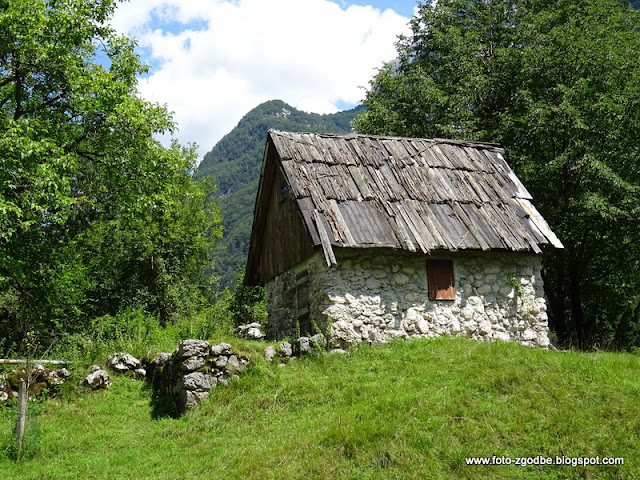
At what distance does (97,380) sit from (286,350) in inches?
146

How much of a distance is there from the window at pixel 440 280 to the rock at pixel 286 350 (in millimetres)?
3461

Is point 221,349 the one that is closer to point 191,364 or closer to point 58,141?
point 191,364

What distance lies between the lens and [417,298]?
38.4 ft

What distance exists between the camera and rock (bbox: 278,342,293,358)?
1048 cm

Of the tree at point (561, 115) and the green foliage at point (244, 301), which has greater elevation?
the tree at point (561, 115)

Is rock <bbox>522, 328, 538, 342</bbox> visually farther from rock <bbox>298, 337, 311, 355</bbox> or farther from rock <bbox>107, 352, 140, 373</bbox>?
rock <bbox>107, 352, 140, 373</bbox>

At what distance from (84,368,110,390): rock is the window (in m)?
7.07

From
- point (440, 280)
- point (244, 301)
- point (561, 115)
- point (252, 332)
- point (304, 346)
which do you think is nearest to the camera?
point (304, 346)

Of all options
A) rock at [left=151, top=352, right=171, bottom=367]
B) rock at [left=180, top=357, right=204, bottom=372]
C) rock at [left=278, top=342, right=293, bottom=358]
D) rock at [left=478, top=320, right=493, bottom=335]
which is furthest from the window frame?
Result: rock at [left=151, top=352, right=171, bottom=367]

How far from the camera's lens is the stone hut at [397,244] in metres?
11.3

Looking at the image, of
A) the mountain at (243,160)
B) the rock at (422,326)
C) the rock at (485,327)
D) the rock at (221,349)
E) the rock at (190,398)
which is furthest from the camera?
the mountain at (243,160)

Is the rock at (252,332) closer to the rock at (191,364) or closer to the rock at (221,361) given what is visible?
the rock at (221,361)

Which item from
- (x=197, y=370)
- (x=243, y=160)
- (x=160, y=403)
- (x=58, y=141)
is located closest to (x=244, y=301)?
(x=58, y=141)

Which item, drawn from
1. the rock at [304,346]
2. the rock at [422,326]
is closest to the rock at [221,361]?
the rock at [304,346]
